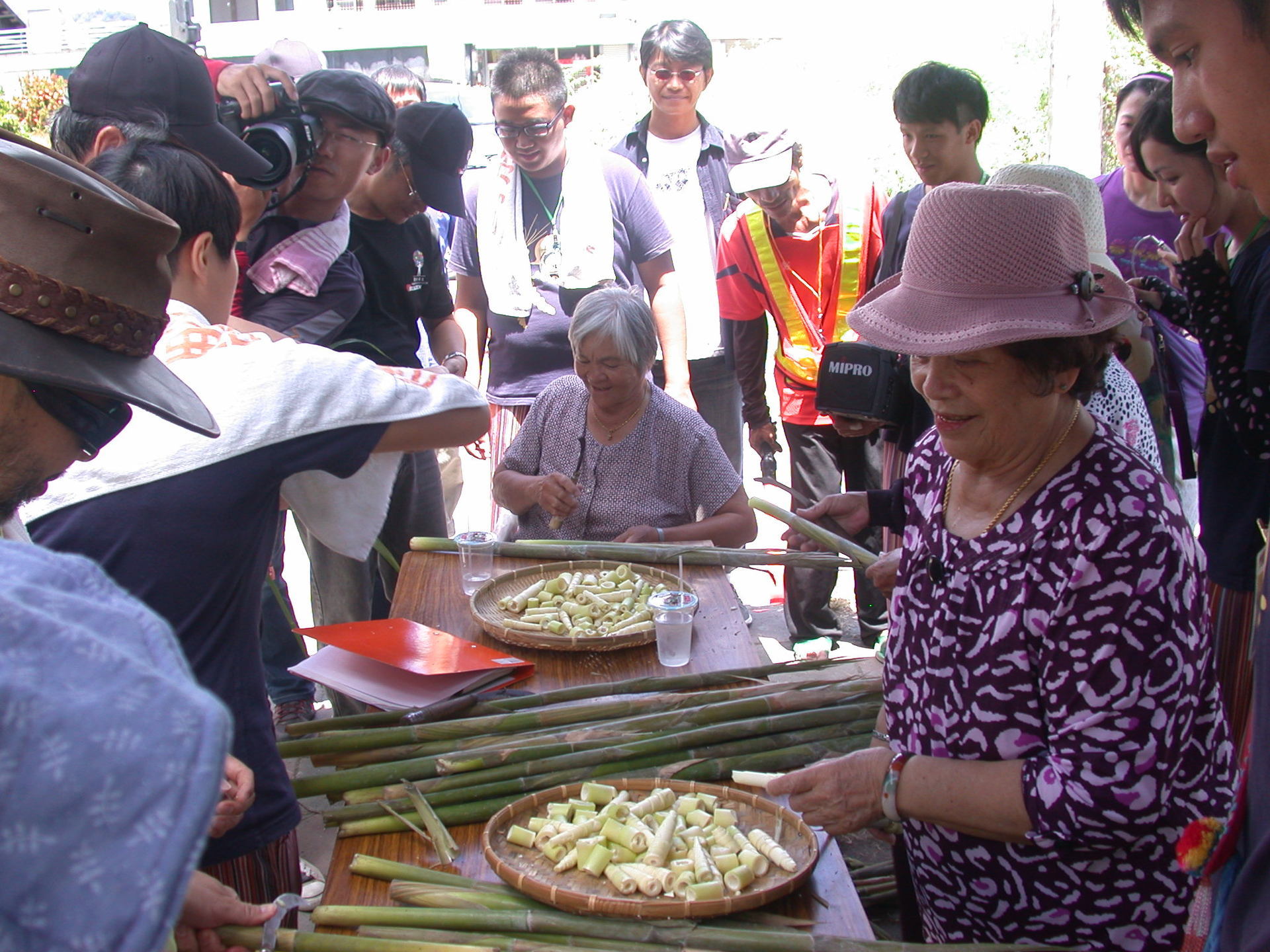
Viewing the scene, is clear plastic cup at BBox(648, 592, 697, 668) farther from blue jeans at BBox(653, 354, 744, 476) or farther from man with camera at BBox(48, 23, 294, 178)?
blue jeans at BBox(653, 354, 744, 476)

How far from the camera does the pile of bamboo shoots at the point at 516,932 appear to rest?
4.50 feet

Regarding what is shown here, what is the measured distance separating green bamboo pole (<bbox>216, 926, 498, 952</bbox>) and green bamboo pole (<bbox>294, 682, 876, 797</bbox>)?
383mm

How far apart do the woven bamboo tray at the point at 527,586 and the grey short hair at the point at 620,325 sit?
29.1 inches

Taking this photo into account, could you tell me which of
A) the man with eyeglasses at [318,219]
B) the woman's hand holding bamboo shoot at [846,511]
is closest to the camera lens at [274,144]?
the man with eyeglasses at [318,219]

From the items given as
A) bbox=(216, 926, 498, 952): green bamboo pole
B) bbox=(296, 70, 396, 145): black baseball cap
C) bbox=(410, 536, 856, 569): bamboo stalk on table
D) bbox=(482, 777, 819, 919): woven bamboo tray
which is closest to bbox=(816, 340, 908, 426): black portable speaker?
bbox=(410, 536, 856, 569): bamboo stalk on table

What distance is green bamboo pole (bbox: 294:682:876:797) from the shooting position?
5.90 ft

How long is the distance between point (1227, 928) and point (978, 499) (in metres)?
0.75

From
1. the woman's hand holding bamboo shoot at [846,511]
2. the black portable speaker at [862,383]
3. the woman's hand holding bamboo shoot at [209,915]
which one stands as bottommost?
the woman's hand holding bamboo shoot at [209,915]

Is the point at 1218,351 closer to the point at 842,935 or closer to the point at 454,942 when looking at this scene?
the point at 842,935

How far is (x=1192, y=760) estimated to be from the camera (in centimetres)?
147

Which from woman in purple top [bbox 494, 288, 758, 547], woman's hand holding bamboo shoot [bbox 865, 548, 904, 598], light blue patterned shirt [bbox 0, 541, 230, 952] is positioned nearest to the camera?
light blue patterned shirt [bbox 0, 541, 230, 952]

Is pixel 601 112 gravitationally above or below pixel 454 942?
above

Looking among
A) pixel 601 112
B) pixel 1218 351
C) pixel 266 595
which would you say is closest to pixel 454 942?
pixel 1218 351

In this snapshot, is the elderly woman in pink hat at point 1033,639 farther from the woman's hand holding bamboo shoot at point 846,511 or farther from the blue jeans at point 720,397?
the blue jeans at point 720,397
